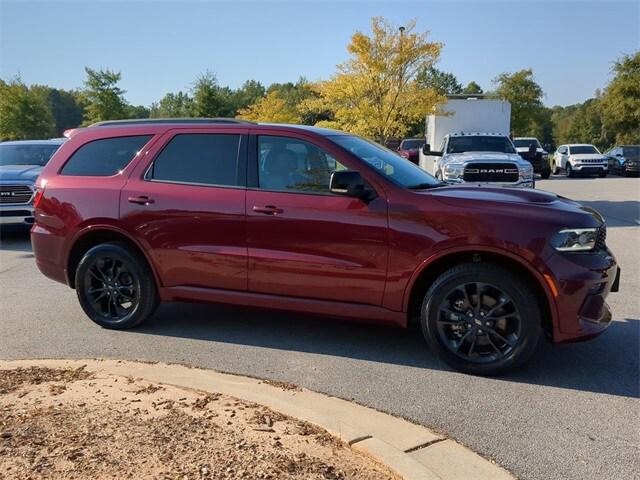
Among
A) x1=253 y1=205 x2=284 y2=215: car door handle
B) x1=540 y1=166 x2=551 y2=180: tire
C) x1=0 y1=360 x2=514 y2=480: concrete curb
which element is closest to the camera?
x1=0 y1=360 x2=514 y2=480: concrete curb

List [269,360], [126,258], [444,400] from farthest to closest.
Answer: [126,258] → [269,360] → [444,400]

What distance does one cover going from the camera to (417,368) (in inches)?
175

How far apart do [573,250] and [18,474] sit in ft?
11.9

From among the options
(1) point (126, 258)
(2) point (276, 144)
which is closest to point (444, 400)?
(2) point (276, 144)

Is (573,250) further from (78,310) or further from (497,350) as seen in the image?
(78,310)

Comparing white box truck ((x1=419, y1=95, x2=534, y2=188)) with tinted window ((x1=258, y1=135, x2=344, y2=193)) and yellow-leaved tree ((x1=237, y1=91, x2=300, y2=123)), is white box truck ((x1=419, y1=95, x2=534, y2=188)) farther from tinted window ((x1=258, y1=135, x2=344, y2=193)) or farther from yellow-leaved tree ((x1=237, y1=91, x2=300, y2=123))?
yellow-leaved tree ((x1=237, y1=91, x2=300, y2=123))

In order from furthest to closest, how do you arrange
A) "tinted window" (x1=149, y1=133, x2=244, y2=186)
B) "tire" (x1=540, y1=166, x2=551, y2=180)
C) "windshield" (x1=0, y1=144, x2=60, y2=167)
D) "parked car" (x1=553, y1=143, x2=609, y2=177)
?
"parked car" (x1=553, y1=143, x2=609, y2=177) → "tire" (x1=540, y1=166, x2=551, y2=180) → "windshield" (x1=0, y1=144, x2=60, y2=167) → "tinted window" (x1=149, y1=133, x2=244, y2=186)

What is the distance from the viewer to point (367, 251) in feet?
14.5

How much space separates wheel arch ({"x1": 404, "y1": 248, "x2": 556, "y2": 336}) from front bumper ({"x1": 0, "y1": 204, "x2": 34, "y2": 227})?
8440 millimetres

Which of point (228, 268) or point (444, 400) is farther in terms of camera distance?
point (228, 268)

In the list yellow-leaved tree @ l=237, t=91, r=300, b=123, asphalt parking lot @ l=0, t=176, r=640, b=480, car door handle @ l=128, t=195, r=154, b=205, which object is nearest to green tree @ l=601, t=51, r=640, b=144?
yellow-leaved tree @ l=237, t=91, r=300, b=123

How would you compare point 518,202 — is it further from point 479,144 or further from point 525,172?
point 479,144

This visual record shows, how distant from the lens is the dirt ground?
286 centimetres

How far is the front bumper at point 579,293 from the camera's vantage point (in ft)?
13.2
